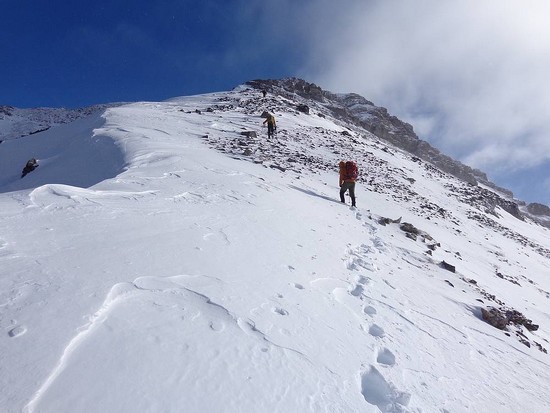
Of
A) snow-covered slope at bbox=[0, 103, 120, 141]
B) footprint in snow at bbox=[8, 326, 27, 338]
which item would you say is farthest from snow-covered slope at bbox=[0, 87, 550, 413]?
snow-covered slope at bbox=[0, 103, 120, 141]

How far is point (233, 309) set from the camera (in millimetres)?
3957

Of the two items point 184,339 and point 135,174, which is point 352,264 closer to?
point 184,339

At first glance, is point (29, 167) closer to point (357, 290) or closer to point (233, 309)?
point (233, 309)

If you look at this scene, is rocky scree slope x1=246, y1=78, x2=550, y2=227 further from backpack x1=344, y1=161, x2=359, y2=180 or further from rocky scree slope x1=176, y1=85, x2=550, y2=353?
backpack x1=344, y1=161, x2=359, y2=180

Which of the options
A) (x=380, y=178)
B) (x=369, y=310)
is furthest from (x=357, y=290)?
(x=380, y=178)

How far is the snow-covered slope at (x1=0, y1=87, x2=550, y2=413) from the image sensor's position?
111 inches

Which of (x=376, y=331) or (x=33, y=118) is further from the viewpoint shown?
(x=33, y=118)

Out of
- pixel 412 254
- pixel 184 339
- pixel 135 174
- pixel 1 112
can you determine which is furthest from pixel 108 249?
pixel 1 112

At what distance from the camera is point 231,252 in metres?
5.62

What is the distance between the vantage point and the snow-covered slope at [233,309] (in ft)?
9.26

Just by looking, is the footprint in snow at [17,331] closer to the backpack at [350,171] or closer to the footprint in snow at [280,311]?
the footprint in snow at [280,311]

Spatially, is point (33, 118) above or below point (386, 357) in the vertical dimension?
below

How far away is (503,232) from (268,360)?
21690 mm

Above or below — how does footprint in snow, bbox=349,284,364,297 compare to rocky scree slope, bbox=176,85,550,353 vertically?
below
